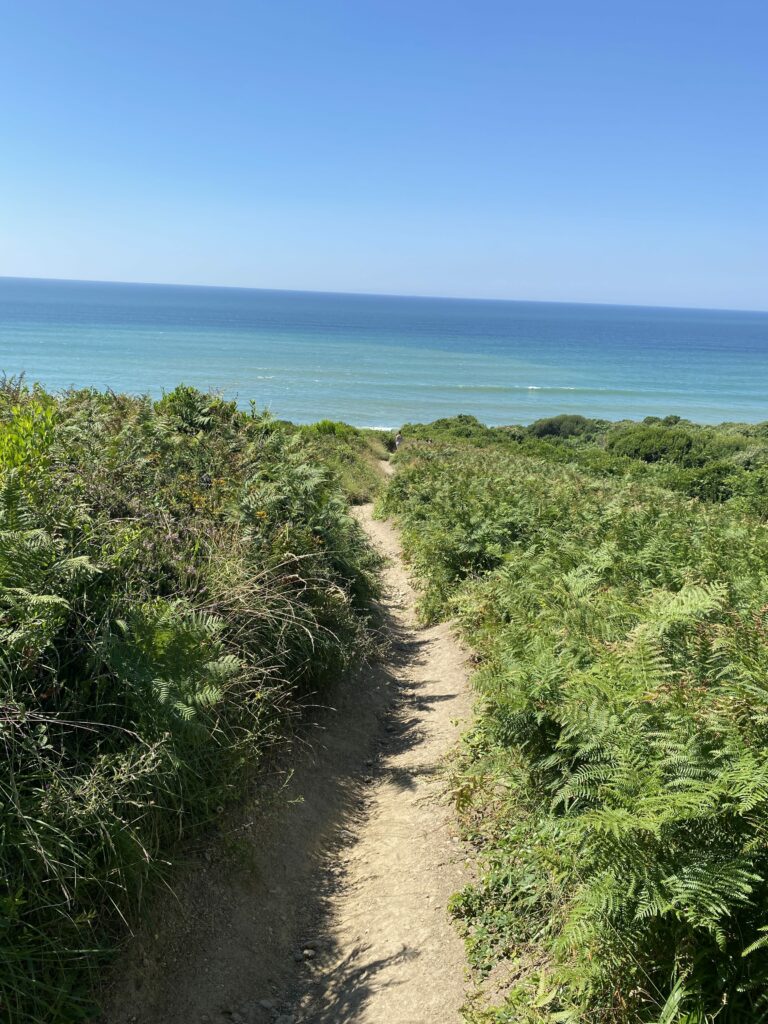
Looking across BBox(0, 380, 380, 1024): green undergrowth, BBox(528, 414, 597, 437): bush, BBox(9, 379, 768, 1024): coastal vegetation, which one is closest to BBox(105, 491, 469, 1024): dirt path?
BBox(9, 379, 768, 1024): coastal vegetation

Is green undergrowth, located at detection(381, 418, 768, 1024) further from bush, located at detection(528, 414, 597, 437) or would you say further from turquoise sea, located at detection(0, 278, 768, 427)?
bush, located at detection(528, 414, 597, 437)

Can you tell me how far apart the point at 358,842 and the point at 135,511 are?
3.68m

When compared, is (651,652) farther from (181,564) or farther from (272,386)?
(272,386)

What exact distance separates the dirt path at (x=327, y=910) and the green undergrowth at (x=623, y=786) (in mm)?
326

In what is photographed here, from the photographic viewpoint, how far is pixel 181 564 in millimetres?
6262

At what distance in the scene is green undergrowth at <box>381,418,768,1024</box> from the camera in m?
3.14

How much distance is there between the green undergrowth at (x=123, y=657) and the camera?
371 cm

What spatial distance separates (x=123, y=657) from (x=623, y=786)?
312 centimetres

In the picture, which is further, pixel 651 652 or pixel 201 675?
pixel 201 675

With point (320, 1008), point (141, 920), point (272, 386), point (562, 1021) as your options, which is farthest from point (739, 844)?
point (272, 386)

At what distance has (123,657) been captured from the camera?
4.62 metres

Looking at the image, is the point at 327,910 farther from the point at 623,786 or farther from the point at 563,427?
the point at 563,427

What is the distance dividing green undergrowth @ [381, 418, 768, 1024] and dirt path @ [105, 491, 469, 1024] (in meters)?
0.33

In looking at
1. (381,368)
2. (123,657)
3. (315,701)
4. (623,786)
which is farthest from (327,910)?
(381,368)
